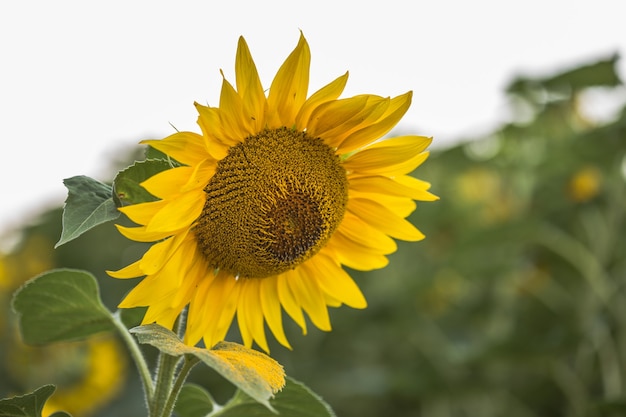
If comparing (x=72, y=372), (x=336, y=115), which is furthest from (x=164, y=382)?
(x=72, y=372)

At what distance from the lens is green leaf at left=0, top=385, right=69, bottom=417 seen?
77 centimetres

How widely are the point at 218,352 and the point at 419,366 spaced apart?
1.96 metres

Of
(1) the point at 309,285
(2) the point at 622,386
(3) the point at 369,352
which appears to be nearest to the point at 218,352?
(1) the point at 309,285

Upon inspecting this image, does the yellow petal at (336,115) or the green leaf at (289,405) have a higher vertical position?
the yellow petal at (336,115)

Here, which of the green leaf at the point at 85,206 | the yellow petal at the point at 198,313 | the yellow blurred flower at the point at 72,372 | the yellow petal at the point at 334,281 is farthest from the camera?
the yellow blurred flower at the point at 72,372

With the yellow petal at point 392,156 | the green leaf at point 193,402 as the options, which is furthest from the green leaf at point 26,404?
the yellow petal at point 392,156

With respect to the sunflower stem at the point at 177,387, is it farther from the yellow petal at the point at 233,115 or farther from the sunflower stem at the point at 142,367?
the yellow petal at the point at 233,115

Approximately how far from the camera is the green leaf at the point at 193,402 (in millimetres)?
962

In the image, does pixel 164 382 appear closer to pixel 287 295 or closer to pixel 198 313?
pixel 198 313

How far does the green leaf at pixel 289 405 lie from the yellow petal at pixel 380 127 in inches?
11.1

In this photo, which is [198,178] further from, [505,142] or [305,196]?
[505,142]

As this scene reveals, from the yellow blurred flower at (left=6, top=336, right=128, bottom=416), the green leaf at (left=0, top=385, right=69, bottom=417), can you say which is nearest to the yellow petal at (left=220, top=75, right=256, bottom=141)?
the green leaf at (left=0, top=385, right=69, bottom=417)

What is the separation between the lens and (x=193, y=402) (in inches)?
38.4

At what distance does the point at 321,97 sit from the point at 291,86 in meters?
0.04
